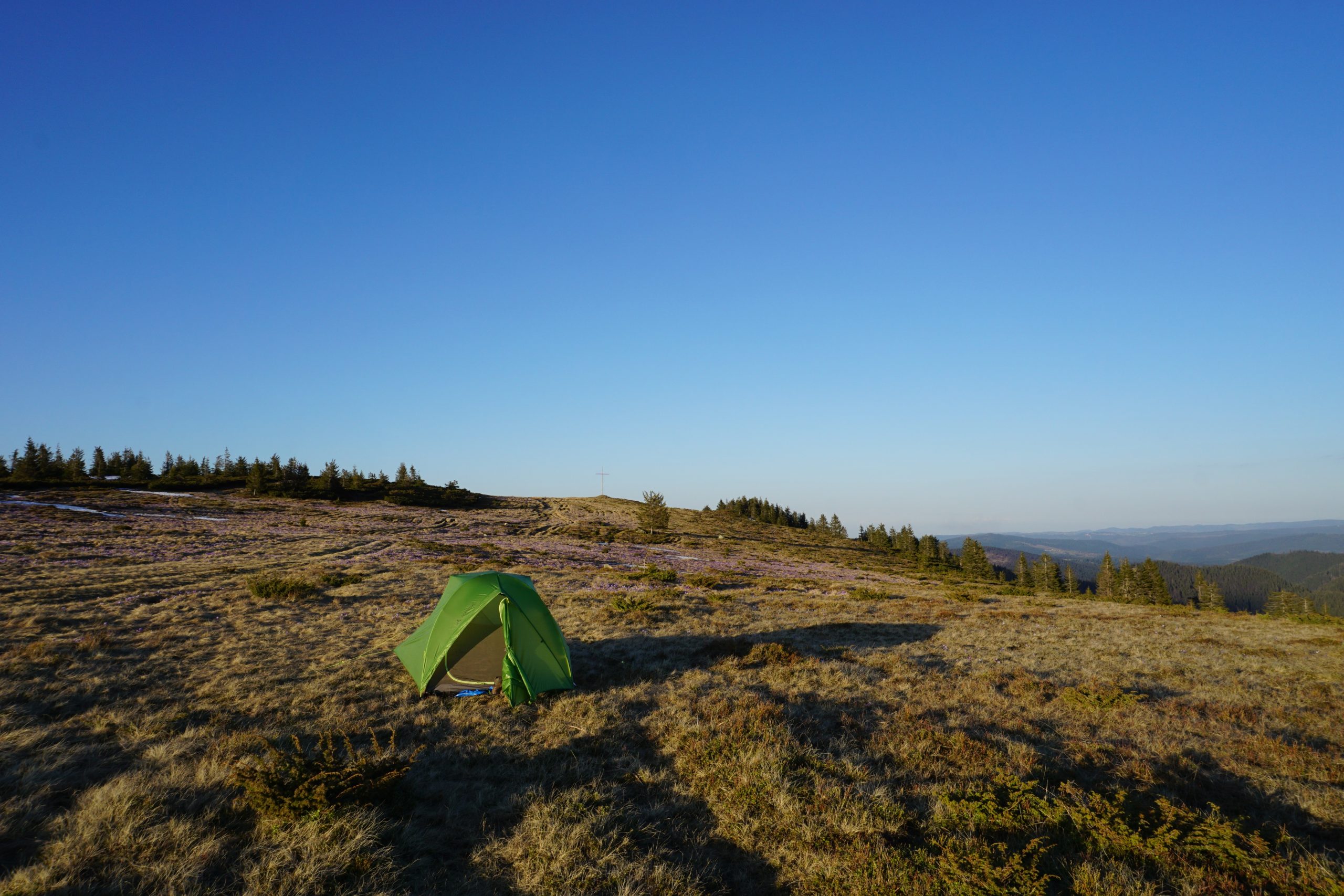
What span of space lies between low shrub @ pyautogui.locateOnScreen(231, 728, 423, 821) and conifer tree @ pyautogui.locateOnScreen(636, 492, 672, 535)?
64452mm

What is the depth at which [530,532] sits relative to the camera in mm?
58875

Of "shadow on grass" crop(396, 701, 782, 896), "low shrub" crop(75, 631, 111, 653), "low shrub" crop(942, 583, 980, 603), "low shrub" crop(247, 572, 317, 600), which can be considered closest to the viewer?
"shadow on grass" crop(396, 701, 782, 896)

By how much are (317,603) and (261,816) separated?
51.2ft

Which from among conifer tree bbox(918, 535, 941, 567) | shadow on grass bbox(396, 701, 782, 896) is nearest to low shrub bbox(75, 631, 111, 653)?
shadow on grass bbox(396, 701, 782, 896)

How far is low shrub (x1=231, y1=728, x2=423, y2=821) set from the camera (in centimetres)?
600

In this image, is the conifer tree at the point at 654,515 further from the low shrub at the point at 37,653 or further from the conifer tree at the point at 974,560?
the low shrub at the point at 37,653

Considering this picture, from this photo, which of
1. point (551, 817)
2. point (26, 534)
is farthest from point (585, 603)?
point (26, 534)

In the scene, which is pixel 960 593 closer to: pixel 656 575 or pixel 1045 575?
pixel 656 575

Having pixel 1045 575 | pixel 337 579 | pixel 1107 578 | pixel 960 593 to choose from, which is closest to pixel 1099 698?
pixel 960 593

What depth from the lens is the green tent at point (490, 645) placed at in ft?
35.9

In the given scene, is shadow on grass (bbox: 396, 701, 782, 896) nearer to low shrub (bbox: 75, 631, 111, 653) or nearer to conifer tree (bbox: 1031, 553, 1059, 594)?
low shrub (bbox: 75, 631, 111, 653)

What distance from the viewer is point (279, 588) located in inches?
773

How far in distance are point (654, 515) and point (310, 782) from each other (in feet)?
229

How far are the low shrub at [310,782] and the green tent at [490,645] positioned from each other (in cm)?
371
